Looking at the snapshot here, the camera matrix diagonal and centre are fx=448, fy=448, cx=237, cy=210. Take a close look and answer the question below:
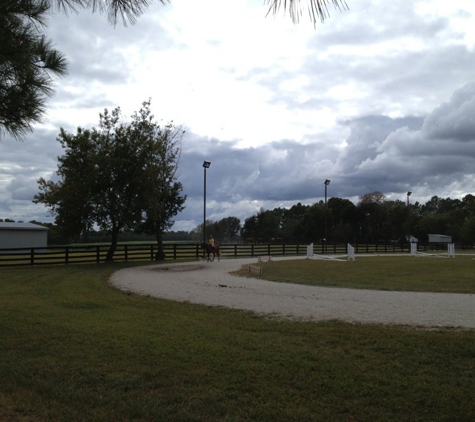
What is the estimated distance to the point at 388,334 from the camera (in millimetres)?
6820

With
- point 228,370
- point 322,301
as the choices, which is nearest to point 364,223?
point 322,301

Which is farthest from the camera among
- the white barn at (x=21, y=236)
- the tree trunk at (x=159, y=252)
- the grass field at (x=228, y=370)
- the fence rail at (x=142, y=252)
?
the white barn at (x=21, y=236)

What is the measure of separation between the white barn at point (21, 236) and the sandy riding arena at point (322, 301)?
1091 inches

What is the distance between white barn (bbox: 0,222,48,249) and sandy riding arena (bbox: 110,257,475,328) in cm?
2772

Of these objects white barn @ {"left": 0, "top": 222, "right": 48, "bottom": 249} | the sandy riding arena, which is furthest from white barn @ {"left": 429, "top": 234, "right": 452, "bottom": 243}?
the sandy riding arena

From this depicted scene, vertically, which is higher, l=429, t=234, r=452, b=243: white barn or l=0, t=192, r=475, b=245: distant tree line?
l=0, t=192, r=475, b=245: distant tree line

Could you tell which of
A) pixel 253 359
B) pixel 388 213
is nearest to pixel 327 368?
pixel 253 359

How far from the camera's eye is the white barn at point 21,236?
1538 inches

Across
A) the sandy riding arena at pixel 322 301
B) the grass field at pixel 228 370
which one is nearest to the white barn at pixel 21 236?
the sandy riding arena at pixel 322 301

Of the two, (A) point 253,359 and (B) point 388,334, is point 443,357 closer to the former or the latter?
(B) point 388,334

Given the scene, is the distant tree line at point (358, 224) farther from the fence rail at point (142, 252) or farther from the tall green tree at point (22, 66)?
the tall green tree at point (22, 66)

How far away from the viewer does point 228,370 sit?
5.09 metres

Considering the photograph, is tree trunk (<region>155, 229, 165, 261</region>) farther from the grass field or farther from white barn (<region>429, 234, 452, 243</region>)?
white barn (<region>429, 234, 452, 243</region>)

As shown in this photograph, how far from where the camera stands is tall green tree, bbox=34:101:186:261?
26.0 m
